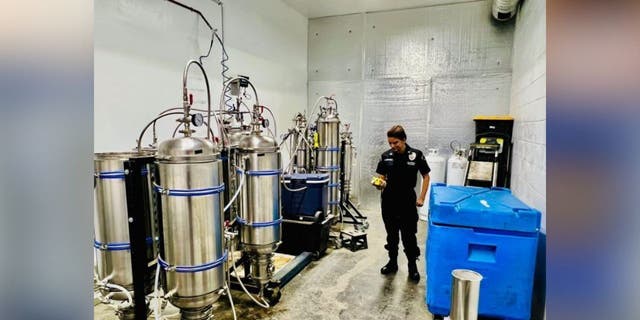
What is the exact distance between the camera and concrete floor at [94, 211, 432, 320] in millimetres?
2520

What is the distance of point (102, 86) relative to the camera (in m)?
2.87

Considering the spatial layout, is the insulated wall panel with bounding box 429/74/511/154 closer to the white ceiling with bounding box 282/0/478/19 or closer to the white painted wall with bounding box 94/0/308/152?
the white ceiling with bounding box 282/0/478/19

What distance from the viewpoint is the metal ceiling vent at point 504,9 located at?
4.37 metres

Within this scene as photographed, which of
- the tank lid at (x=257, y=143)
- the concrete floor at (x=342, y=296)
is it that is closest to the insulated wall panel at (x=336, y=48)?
the concrete floor at (x=342, y=296)

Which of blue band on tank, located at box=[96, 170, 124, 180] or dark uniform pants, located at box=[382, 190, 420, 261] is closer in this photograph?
blue band on tank, located at box=[96, 170, 124, 180]

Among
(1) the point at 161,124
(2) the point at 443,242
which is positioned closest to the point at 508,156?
(2) the point at 443,242

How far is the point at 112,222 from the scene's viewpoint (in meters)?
1.99

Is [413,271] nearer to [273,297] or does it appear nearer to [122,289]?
[273,297]

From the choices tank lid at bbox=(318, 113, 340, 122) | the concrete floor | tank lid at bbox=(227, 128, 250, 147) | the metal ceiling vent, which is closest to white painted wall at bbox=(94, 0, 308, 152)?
tank lid at bbox=(227, 128, 250, 147)

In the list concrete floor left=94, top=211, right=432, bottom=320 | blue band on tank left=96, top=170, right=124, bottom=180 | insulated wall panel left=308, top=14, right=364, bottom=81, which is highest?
insulated wall panel left=308, top=14, right=364, bottom=81

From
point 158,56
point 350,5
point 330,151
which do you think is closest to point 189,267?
point 158,56

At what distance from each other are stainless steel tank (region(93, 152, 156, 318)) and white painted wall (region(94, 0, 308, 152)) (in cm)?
108
